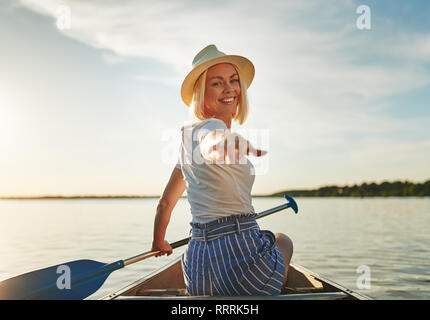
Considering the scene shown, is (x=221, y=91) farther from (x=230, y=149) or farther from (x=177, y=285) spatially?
(x=177, y=285)

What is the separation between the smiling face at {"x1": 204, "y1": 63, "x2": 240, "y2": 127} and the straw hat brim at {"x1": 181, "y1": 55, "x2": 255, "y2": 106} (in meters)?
0.04

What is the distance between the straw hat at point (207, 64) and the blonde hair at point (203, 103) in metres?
0.04

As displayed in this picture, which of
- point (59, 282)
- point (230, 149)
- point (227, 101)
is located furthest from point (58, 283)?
point (230, 149)

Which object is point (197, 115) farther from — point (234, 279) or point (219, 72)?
point (234, 279)

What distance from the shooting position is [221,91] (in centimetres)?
243

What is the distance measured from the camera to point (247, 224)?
2121 mm

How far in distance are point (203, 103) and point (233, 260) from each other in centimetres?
101

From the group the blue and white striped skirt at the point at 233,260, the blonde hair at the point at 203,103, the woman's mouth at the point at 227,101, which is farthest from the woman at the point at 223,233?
→ the woman's mouth at the point at 227,101

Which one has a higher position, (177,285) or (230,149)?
(230,149)

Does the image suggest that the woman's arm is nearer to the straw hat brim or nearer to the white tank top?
the white tank top

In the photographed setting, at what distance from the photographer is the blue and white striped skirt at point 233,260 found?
2.07 m

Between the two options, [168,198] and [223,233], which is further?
[168,198]
